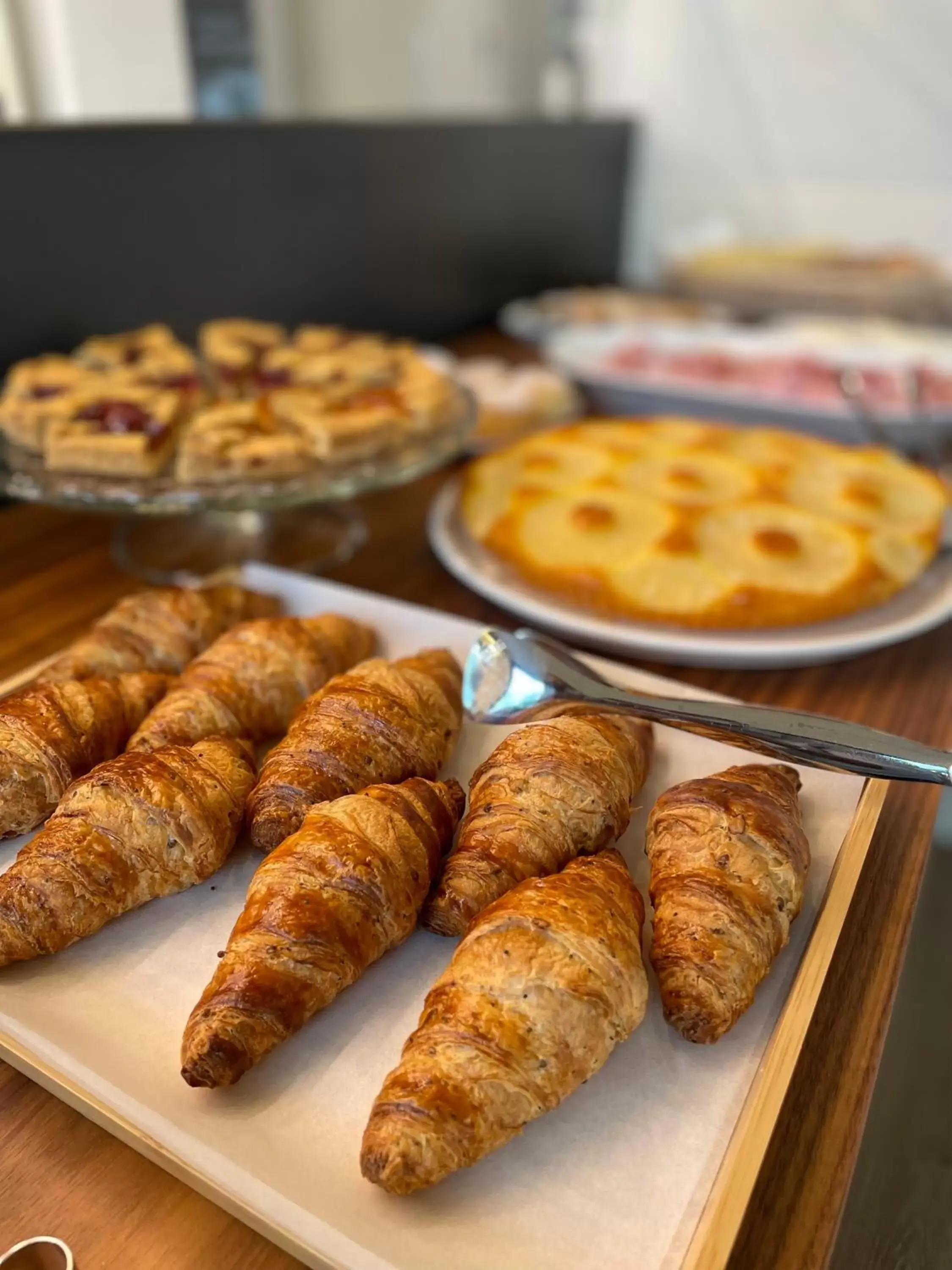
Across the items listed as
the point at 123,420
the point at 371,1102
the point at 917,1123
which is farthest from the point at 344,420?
the point at 917,1123

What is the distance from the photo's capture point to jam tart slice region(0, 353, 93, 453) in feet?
3.14

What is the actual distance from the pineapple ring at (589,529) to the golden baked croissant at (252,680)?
27 cm

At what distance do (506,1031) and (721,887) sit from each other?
0.15 m

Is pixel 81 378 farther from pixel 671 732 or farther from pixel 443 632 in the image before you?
pixel 671 732

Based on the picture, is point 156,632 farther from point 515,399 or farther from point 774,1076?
point 515,399

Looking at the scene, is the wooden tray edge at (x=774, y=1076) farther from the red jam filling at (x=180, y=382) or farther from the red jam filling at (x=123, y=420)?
the red jam filling at (x=180, y=382)

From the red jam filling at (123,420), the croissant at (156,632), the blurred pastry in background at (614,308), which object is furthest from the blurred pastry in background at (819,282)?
the croissant at (156,632)

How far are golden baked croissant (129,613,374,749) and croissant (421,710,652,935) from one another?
175 millimetres

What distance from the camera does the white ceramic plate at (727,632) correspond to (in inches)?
34.3

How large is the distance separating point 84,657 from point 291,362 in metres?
0.61

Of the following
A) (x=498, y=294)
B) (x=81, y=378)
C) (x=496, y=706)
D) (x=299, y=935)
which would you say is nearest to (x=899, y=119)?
(x=498, y=294)

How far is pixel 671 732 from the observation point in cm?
71

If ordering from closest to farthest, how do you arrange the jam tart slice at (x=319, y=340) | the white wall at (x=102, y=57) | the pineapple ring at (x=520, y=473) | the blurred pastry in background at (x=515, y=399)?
the pineapple ring at (x=520, y=473), the jam tart slice at (x=319, y=340), the blurred pastry in background at (x=515, y=399), the white wall at (x=102, y=57)

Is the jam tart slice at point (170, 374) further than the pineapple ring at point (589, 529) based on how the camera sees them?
Yes
